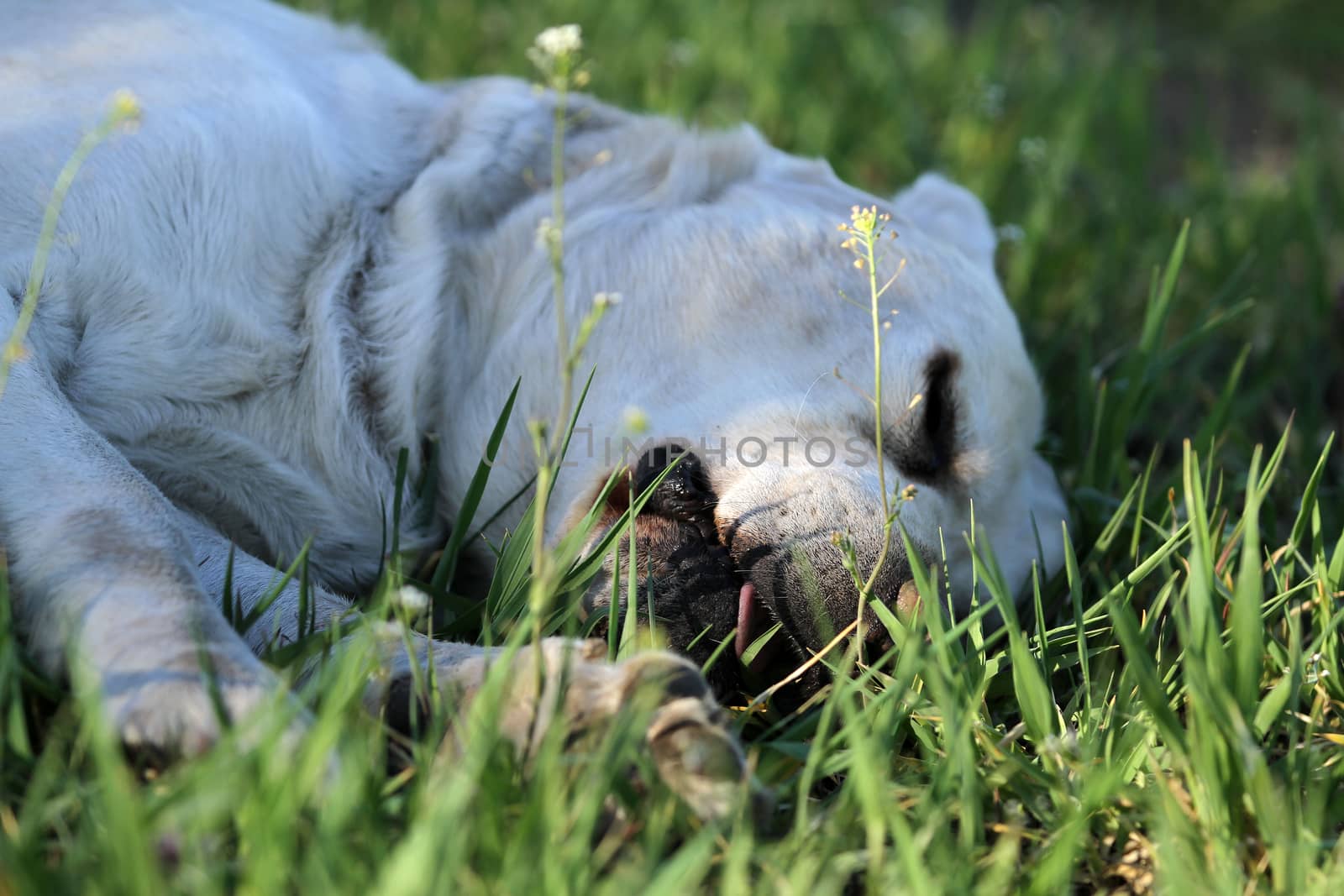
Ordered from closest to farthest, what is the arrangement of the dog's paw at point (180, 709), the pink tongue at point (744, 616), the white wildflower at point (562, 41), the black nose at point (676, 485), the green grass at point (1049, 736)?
the green grass at point (1049, 736) < the dog's paw at point (180, 709) < the white wildflower at point (562, 41) < the pink tongue at point (744, 616) < the black nose at point (676, 485)

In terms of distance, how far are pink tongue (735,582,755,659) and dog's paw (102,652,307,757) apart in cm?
80

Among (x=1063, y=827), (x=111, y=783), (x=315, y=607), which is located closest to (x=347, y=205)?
(x=315, y=607)

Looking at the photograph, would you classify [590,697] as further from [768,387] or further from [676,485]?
[768,387]

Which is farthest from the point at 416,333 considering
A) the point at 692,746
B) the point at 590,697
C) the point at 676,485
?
the point at 692,746

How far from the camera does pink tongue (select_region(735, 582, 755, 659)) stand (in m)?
2.01

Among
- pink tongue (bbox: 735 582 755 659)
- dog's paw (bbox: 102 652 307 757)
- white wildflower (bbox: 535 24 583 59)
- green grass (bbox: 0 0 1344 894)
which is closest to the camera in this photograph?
green grass (bbox: 0 0 1344 894)

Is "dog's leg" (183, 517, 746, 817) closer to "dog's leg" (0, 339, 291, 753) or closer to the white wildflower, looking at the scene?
"dog's leg" (0, 339, 291, 753)

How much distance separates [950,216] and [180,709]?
2182 millimetres

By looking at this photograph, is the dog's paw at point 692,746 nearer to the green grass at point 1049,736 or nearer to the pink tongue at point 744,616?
the green grass at point 1049,736

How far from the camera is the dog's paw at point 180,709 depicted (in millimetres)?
1377

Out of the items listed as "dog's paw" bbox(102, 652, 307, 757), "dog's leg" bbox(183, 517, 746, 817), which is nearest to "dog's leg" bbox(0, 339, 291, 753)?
"dog's paw" bbox(102, 652, 307, 757)

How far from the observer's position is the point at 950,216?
2.97 metres

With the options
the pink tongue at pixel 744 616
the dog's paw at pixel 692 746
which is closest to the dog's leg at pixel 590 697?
the dog's paw at pixel 692 746

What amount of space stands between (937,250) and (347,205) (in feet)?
4.00
